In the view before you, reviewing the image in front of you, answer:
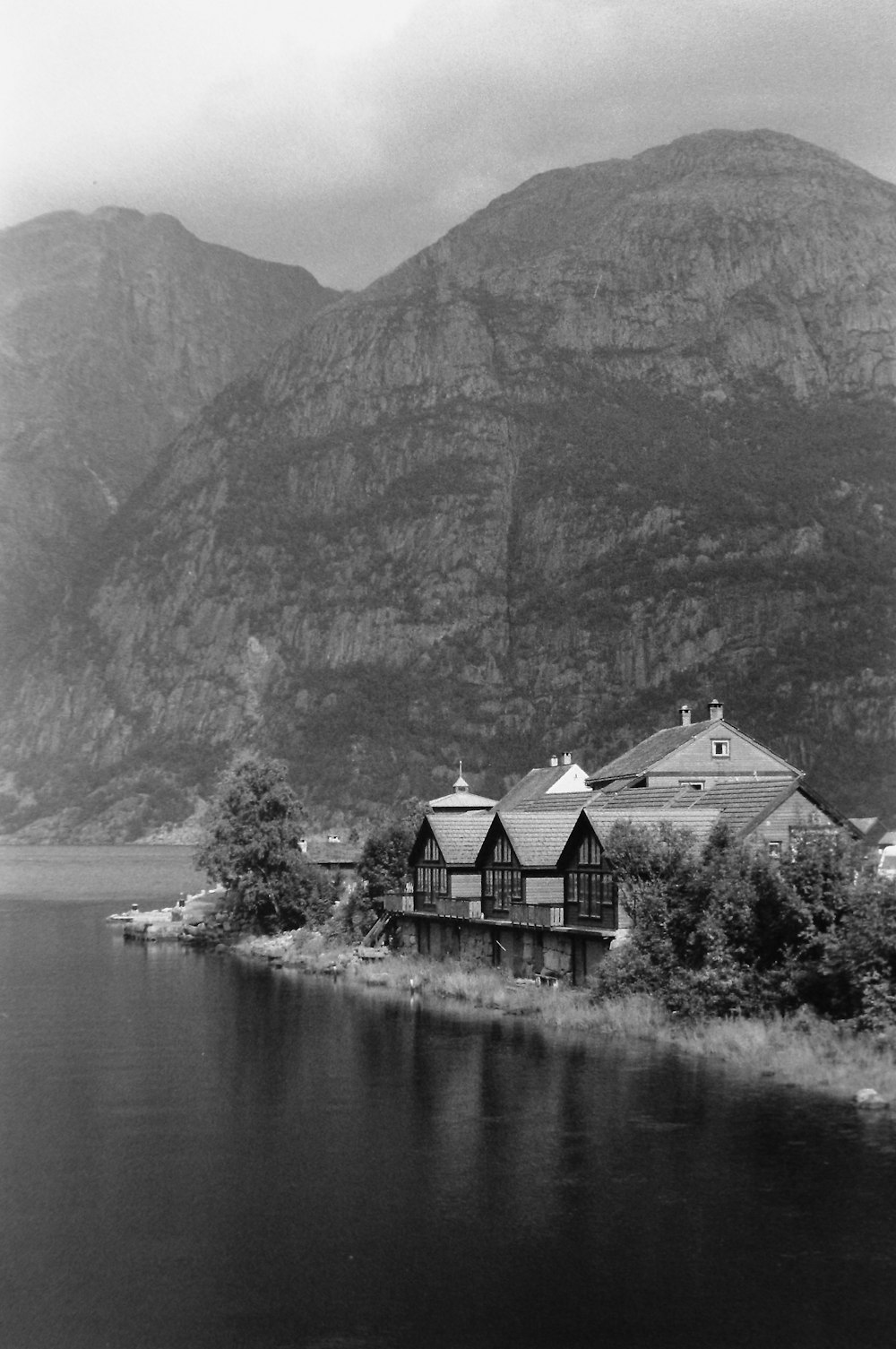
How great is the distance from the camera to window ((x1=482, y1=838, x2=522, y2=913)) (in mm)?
79500

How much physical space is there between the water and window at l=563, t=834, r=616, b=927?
7.14 m

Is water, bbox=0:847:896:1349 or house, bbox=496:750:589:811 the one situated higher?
house, bbox=496:750:589:811

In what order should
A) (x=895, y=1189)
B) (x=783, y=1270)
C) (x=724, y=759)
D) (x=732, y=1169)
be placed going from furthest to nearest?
(x=724, y=759)
(x=732, y=1169)
(x=895, y=1189)
(x=783, y=1270)

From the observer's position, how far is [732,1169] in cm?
4431

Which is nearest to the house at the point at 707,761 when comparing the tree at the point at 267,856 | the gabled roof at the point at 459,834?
the gabled roof at the point at 459,834

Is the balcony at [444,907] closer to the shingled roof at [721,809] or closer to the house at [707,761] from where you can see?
the shingled roof at [721,809]

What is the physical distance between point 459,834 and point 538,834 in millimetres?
9472

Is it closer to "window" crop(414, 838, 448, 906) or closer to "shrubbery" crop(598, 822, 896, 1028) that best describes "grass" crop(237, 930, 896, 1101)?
"shrubbery" crop(598, 822, 896, 1028)

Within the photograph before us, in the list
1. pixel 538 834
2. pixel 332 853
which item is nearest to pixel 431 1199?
pixel 538 834

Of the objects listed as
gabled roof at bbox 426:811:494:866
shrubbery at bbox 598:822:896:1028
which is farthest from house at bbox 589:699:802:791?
shrubbery at bbox 598:822:896:1028

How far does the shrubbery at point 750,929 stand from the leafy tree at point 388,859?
3175 cm

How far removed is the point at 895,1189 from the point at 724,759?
54.3 metres

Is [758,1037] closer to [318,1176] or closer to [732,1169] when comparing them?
[732,1169]

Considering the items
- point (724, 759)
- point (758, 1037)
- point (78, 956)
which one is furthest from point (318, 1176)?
point (78, 956)
